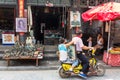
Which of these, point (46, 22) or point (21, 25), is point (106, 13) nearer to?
point (21, 25)

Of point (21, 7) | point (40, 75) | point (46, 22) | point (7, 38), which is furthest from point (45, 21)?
point (40, 75)

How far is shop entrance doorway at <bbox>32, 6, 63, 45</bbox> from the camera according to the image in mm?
15601

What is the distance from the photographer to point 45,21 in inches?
635

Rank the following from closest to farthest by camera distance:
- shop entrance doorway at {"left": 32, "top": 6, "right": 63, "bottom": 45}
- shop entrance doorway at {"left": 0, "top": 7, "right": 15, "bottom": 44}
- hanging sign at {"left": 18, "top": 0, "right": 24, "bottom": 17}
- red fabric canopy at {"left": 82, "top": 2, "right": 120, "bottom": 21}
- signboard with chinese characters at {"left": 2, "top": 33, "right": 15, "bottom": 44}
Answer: red fabric canopy at {"left": 82, "top": 2, "right": 120, "bottom": 21} < hanging sign at {"left": 18, "top": 0, "right": 24, "bottom": 17} < signboard with chinese characters at {"left": 2, "top": 33, "right": 15, "bottom": 44} < shop entrance doorway at {"left": 0, "top": 7, "right": 15, "bottom": 44} < shop entrance doorway at {"left": 32, "top": 6, "right": 63, "bottom": 45}

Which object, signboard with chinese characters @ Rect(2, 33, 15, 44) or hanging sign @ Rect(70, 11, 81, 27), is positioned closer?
hanging sign @ Rect(70, 11, 81, 27)

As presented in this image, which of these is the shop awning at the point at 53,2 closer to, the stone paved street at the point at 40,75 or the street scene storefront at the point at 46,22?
the street scene storefront at the point at 46,22

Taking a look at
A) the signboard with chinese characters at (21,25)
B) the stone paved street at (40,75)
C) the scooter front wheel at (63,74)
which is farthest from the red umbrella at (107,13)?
the signboard with chinese characters at (21,25)

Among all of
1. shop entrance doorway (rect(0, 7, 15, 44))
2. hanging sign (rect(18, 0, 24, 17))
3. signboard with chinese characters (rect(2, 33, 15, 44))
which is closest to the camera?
hanging sign (rect(18, 0, 24, 17))

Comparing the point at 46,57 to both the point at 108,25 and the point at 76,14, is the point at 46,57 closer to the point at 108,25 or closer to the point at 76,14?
the point at 76,14

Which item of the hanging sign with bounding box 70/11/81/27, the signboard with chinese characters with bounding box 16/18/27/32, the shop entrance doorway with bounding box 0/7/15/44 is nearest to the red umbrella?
the hanging sign with bounding box 70/11/81/27

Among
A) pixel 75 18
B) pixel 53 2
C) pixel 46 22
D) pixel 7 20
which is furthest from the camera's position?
pixel 46 22

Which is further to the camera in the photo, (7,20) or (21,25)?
(7,20)

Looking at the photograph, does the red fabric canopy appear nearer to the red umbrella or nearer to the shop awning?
the red umbrella

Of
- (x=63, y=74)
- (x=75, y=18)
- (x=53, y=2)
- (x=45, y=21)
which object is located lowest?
(x=63, y=74)
